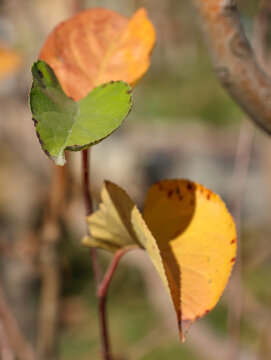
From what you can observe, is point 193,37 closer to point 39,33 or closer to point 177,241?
point 39,33

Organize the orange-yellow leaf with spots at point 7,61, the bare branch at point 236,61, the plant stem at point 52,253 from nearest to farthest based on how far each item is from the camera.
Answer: the bare branch at point 236,61
the orange-yellow leaf with spots at point 7,61
the plant stem at point 52,253

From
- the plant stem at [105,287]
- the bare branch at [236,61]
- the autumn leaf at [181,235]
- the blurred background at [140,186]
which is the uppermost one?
the bare branch at [236,61]

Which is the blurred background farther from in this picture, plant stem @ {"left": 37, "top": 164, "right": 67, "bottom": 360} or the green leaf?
the green leaf

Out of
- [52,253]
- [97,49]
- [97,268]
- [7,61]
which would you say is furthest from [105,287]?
[52,253]

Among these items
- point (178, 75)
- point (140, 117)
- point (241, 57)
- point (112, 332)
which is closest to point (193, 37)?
point (178, 75)

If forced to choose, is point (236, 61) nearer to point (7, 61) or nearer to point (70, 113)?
point (70, 113)

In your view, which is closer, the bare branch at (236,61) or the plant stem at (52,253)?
the bare branch at (236,61)

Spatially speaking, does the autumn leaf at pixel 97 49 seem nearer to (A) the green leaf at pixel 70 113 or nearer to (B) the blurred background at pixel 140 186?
(A) the green leaf at pixel 70 113

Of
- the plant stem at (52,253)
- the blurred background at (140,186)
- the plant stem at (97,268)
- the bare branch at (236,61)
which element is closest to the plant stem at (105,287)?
the plant stem at (97,268)
